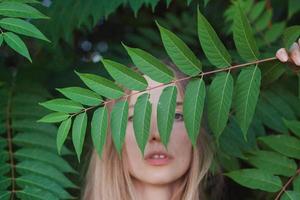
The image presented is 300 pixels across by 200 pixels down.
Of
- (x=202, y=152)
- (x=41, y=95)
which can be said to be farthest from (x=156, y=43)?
(x=202, y=152)

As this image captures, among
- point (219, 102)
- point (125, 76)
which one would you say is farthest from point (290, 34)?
point (125, 76)

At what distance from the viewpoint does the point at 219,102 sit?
3.21 feet

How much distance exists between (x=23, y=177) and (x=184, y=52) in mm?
451

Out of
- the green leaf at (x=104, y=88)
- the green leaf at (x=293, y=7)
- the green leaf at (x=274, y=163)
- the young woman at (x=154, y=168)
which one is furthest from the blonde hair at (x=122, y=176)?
the green leaf at (x=293, y=7)

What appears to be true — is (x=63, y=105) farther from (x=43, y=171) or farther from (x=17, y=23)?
→ (x=43, y=171)

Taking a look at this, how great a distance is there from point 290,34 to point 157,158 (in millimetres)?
353

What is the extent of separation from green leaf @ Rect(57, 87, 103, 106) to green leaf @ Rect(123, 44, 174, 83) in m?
0.09

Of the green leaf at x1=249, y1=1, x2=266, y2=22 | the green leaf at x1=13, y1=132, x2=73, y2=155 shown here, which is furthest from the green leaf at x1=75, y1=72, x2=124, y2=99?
the green leaf at x1=249, y1=1, x2=266, y2=22

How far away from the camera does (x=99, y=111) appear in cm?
100

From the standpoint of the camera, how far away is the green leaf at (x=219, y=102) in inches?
38.3

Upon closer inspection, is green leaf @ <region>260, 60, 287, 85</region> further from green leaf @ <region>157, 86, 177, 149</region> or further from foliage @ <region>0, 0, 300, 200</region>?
green leaf @ <region>157, 86, 177, 149</region>

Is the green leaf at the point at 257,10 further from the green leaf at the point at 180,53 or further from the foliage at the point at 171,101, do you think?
the green leaf at the point at 180,53

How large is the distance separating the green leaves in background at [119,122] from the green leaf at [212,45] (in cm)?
16

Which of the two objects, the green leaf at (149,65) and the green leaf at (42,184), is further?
the green leaf at (42,184)
